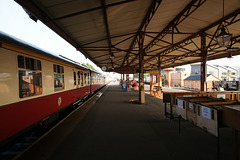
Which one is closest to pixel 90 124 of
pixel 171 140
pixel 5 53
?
pixel 171 140

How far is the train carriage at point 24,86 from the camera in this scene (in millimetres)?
2734

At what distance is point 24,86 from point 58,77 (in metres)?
1.95

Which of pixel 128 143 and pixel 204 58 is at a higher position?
pixel 204 58

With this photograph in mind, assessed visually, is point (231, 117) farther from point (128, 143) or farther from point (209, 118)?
point (128, 143)

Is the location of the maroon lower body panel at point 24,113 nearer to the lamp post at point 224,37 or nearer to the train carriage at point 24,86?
the train carriage at point 24,86

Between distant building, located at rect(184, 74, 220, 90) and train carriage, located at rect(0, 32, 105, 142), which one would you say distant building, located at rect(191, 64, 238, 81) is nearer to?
distant building, located at rect(184, 74, 220, 90)

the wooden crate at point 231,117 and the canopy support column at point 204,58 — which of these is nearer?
the wooden crate at point 231,117

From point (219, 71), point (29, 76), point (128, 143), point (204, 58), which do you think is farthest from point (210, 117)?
point (219, 71)

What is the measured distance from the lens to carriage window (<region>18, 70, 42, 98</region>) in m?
3.22

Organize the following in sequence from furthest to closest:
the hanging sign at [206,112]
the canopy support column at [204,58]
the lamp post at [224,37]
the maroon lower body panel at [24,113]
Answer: the canopy support column at [204,58] < the lamp post at [224,37] < the hanging sign at [206,112] < the maroon lower body panel at [24,113]

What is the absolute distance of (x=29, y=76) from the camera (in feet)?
11.4

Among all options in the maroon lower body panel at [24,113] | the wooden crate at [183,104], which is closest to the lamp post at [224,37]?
the wooden crate at [183,104]

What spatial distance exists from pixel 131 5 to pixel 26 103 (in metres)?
5.67

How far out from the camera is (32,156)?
310 centimetres
